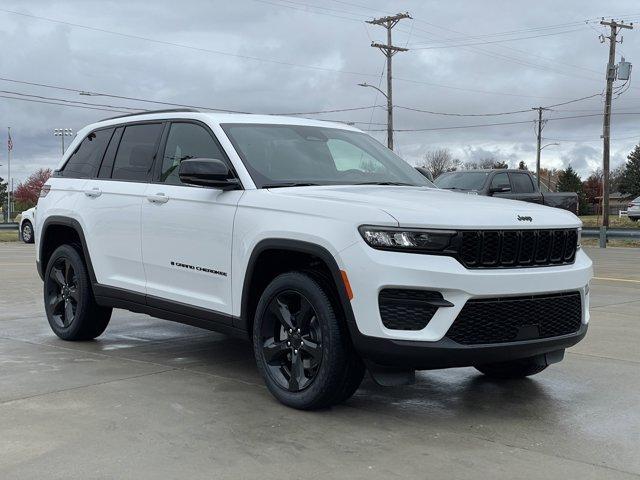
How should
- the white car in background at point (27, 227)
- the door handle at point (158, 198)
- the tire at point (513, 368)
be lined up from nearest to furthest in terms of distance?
the tire at point (513, 368)
the door handle at point (158, 198)
the white car in background at point (27, 227)

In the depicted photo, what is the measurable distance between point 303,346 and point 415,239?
102 cm

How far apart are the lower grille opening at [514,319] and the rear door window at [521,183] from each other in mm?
14043

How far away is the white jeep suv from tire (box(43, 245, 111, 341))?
0.03 metres

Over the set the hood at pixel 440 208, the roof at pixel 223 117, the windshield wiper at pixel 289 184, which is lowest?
the hood at pixel 440 208

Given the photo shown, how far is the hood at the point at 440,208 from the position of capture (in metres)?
4.24

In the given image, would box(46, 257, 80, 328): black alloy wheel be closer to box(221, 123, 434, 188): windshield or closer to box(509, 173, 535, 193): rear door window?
box(221, 123, 434, 188): windshield

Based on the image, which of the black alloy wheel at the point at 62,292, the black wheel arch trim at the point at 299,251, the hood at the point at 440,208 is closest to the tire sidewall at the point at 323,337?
the black wheel arch trim at the point at 299,251

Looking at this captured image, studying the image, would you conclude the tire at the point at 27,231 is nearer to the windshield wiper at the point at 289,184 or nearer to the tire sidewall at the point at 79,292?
the tire sidewall at the point at 79,292

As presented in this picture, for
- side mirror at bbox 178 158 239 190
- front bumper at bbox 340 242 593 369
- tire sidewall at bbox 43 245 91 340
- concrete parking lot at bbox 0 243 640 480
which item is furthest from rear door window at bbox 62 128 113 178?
front bumper at bbox 340 242 593 369

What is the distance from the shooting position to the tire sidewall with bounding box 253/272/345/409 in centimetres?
443

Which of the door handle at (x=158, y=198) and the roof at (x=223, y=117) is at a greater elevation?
the roof at (x=223, y=117)

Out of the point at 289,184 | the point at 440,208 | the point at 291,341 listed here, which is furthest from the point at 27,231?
the point at 440,208

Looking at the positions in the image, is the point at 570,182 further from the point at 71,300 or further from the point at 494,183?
the point at 71,300

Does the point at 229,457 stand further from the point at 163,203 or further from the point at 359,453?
the point at 163,203
